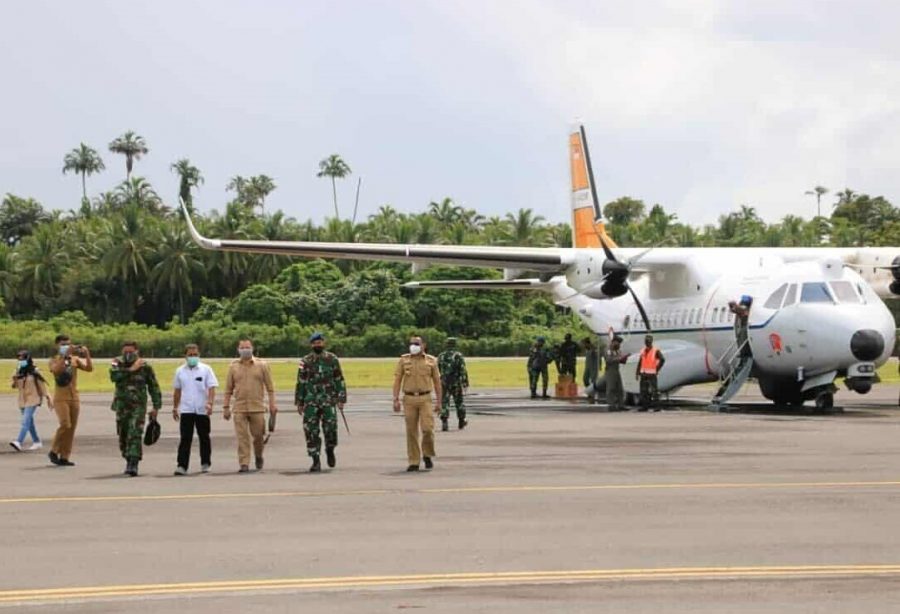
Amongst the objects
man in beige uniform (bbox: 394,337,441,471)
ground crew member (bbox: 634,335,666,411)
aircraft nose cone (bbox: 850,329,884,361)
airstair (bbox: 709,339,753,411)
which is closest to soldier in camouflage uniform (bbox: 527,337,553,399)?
ground crew member (bbox: 634,335,666,411)

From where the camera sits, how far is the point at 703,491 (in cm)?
1467

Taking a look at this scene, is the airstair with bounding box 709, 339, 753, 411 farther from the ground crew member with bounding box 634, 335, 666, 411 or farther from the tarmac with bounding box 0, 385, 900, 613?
the tarmac with bounding box 0, 385, 900, 613

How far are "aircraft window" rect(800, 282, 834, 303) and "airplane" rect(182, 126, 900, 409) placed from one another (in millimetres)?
18

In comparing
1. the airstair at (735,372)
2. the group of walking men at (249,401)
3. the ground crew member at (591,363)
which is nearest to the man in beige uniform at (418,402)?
the group of walking men at (249,401)

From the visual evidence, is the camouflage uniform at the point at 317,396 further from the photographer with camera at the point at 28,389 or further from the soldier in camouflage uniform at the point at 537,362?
the soldier in camouflage uniform at the point at 537,362

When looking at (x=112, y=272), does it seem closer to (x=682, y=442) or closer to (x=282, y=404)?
(x=282, y=404)

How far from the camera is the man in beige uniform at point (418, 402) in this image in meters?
17.3

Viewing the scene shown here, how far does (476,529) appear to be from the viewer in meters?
12.0

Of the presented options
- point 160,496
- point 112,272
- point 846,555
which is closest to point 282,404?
point 160,496

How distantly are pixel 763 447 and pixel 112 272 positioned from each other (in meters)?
77.4

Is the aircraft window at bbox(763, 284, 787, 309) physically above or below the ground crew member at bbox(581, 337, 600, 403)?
above

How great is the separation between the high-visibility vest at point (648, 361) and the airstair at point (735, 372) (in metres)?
1.34

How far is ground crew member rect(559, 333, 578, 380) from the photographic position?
123 feet

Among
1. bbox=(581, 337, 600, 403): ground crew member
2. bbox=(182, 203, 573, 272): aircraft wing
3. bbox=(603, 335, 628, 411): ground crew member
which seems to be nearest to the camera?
bbox=(603, 335, 628, 411): ground crew member
